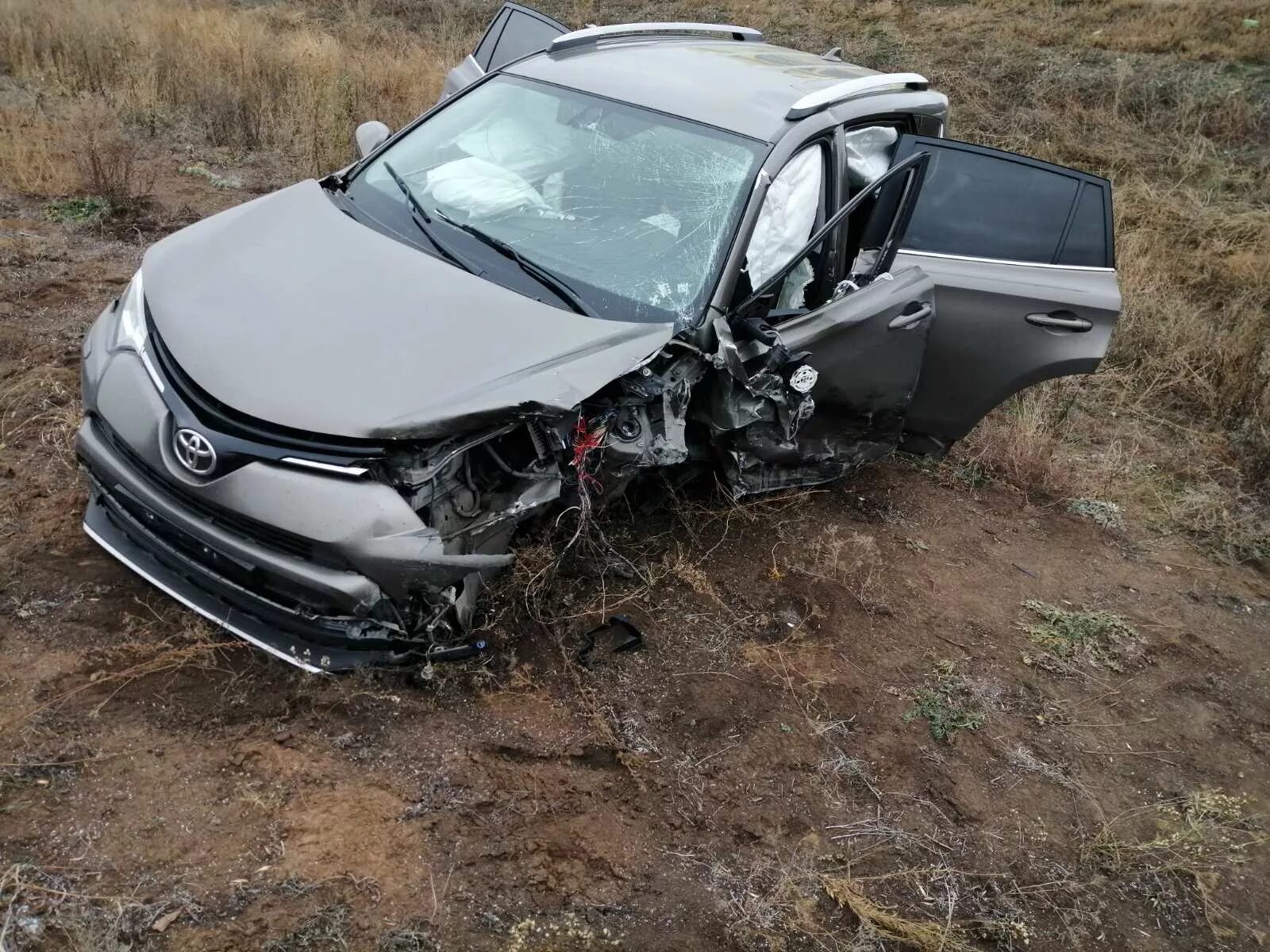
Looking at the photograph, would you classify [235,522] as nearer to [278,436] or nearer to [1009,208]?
[278,436]

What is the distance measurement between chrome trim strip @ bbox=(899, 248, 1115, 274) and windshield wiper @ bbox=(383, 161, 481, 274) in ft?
6.16

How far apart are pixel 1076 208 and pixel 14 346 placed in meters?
4.94

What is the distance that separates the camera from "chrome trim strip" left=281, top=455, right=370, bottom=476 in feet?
8.47

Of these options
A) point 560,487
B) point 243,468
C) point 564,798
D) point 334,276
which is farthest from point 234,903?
point 334,276

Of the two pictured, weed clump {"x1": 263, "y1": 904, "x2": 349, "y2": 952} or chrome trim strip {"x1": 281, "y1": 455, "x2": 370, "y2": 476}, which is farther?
chrome trim strip {"x1": 281, "y1": 455, "x2": 370, "y2": 476}

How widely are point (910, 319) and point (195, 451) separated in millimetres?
2631

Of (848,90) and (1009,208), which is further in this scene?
(1009,208)

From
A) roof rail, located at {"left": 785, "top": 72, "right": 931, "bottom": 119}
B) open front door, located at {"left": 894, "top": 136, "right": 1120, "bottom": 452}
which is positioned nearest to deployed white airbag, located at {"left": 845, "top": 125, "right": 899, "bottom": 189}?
roof rail, located at {"left": 785, "top": 72, "right": 931, "bottom": 119}

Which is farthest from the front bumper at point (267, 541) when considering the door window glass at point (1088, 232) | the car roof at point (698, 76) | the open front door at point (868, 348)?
the door window glass at point (1088, 232)

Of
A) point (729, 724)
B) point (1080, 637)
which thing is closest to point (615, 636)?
point (729, 724)

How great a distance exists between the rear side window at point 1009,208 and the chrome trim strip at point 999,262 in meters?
0.01

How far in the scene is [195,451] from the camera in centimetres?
261

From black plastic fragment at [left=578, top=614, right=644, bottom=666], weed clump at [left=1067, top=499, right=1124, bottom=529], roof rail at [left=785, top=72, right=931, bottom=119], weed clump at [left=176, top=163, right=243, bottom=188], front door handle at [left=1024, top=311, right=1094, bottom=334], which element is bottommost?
black plastic fragment at [left=578, top=614, right=644, bottom=666]

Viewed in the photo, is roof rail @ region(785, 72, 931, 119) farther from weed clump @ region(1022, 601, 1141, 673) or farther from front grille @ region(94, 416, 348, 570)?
front grille @ region(94, 416, 348, 570)
